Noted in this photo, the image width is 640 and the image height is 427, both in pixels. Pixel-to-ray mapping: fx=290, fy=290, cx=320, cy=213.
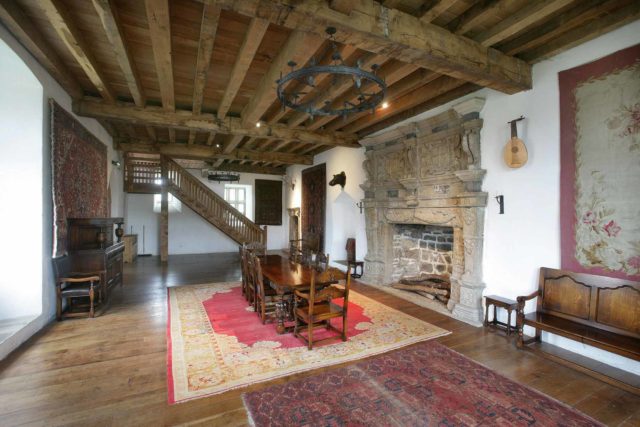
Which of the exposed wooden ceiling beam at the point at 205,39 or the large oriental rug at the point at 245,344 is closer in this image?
the exposed wooden ceiling beam at the point at 205,39

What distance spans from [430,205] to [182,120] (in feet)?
13.9

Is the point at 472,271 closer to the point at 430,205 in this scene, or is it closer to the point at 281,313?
the point at 430,205

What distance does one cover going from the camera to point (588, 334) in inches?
101

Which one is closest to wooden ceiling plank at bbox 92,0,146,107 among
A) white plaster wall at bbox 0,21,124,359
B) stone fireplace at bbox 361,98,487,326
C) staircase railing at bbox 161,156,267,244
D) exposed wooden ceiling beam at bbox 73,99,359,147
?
exposed wooden ceiling beam at bbox 73,99,359,147

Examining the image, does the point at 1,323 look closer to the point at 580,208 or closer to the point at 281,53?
the point at 281,53

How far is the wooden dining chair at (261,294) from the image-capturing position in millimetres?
3496

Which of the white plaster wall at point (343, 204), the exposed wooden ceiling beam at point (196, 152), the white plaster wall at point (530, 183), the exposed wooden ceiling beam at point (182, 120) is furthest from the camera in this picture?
the exposed wooden ceiling beam at point (196, 152)

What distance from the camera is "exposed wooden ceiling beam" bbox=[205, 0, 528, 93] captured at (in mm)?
1966

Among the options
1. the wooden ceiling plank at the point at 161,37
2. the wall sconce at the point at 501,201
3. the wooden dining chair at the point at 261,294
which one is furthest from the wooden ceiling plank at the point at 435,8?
the wooden dining chair at the point at 261,294

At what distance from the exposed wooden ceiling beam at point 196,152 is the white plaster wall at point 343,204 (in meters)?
0.79

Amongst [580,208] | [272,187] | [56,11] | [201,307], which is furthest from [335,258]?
[56,11]

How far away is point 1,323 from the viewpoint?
3.21m

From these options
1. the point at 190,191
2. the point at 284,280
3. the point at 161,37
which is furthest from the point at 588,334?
the point at 190,191

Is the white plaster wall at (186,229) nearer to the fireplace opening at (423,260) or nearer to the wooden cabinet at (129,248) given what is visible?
the wooden cabinet at (129,248)
